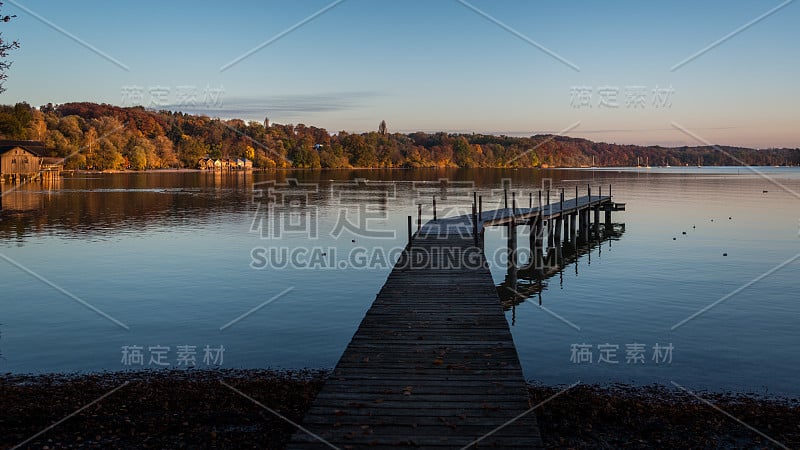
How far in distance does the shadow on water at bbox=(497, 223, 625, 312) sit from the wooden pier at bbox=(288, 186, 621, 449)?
7.12 metres

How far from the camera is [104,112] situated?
6944 inches

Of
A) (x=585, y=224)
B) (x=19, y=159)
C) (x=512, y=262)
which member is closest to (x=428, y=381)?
(x=512, y=262)

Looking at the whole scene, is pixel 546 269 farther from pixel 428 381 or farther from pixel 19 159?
pixel 19 159

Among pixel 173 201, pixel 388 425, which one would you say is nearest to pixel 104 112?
pixel 173 201

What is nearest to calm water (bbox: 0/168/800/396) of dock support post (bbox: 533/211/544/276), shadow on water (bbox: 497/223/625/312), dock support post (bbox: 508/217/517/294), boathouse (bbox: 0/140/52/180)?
shadow on water (bbox: 497/223/625/312)

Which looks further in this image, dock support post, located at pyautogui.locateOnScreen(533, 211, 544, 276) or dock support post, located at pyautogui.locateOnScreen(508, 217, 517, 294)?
dock support post, located at pyautogui.locateOnScreen(533, 211, 544, 276)

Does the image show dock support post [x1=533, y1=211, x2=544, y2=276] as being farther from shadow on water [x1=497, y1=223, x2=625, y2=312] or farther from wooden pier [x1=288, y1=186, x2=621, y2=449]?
wooden pier [x1=288, y1=186, x2=621, y2=449]

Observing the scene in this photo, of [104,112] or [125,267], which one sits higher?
[104,112]

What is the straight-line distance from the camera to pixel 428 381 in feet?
28.9

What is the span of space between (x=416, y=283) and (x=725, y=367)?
302 inches

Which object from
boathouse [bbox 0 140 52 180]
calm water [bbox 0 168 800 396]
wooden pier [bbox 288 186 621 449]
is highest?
boathouse [bbox 0 140 52 180]

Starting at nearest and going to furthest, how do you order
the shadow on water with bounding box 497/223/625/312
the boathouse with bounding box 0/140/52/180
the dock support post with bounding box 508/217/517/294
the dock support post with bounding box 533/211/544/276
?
the shadow on water with bounding box 497/223/625/312 → the dock support post with bounding box 508/217/517/294 → the dock support post with bounding box 533/211/544/276 → the boathouse with bounding box 0/140/52/180

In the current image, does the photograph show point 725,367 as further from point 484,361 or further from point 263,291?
point 263,291

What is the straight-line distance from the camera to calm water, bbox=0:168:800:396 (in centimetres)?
1448
